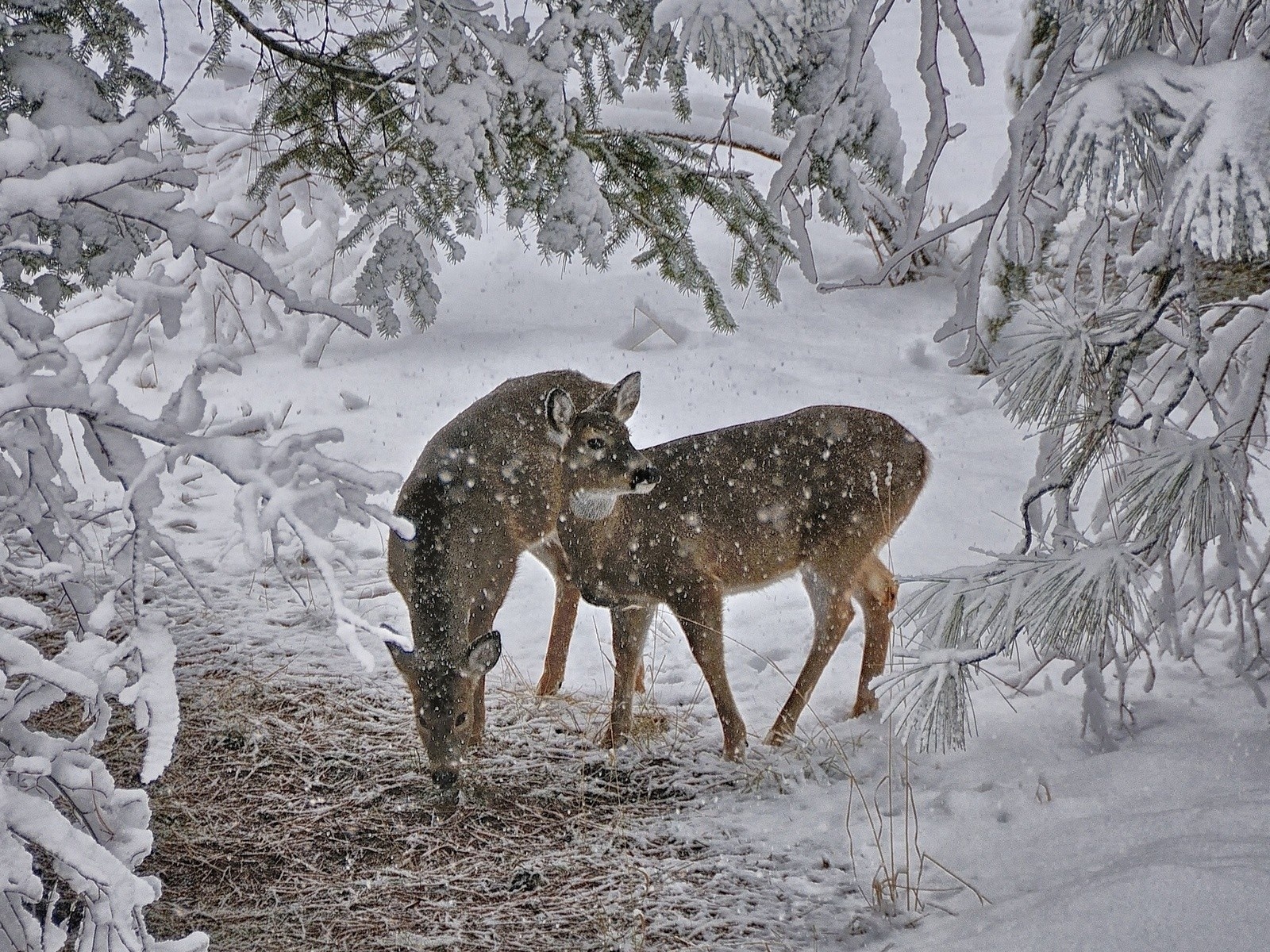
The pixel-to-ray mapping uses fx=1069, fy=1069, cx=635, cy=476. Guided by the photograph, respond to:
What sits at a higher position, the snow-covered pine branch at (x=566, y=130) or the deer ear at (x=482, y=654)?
the snow-covered pine branch at (x=566, y=130)

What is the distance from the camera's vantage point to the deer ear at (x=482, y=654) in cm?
367

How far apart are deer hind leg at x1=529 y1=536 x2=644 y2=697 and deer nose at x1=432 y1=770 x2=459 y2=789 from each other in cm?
93

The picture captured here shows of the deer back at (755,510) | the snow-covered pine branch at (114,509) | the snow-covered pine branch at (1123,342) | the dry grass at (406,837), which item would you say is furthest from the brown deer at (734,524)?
the snow-covered pine branch at (114,509)

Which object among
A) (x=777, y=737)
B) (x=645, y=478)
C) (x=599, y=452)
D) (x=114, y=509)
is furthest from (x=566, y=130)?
(x=777, y=737)

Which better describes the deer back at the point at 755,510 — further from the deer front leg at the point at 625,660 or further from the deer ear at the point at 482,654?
the deer ear at the point at 482,654

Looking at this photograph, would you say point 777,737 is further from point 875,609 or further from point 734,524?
point 734,524

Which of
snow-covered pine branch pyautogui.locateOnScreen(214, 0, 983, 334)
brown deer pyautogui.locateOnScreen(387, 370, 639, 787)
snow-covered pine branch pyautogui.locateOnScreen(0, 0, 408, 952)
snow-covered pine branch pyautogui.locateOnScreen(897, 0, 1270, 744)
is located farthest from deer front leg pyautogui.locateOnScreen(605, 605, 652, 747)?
snow-covered pine branch pyautogui.locateOnScreen(0, 0, 408, 952)

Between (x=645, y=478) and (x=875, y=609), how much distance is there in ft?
4.05

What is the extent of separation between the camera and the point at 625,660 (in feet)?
13.5

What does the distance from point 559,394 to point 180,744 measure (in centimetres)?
192

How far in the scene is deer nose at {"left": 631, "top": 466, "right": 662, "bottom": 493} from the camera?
12.6 feet

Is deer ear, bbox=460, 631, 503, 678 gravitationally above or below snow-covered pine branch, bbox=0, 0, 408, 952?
below

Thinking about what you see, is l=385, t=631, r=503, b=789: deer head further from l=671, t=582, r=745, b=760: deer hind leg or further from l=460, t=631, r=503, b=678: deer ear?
l=671, t=582, r=745, b=760: deer hind leg

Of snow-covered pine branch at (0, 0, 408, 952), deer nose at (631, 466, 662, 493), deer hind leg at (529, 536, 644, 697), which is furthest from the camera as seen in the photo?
deer hind leg at (529, 536, 644, 697)
